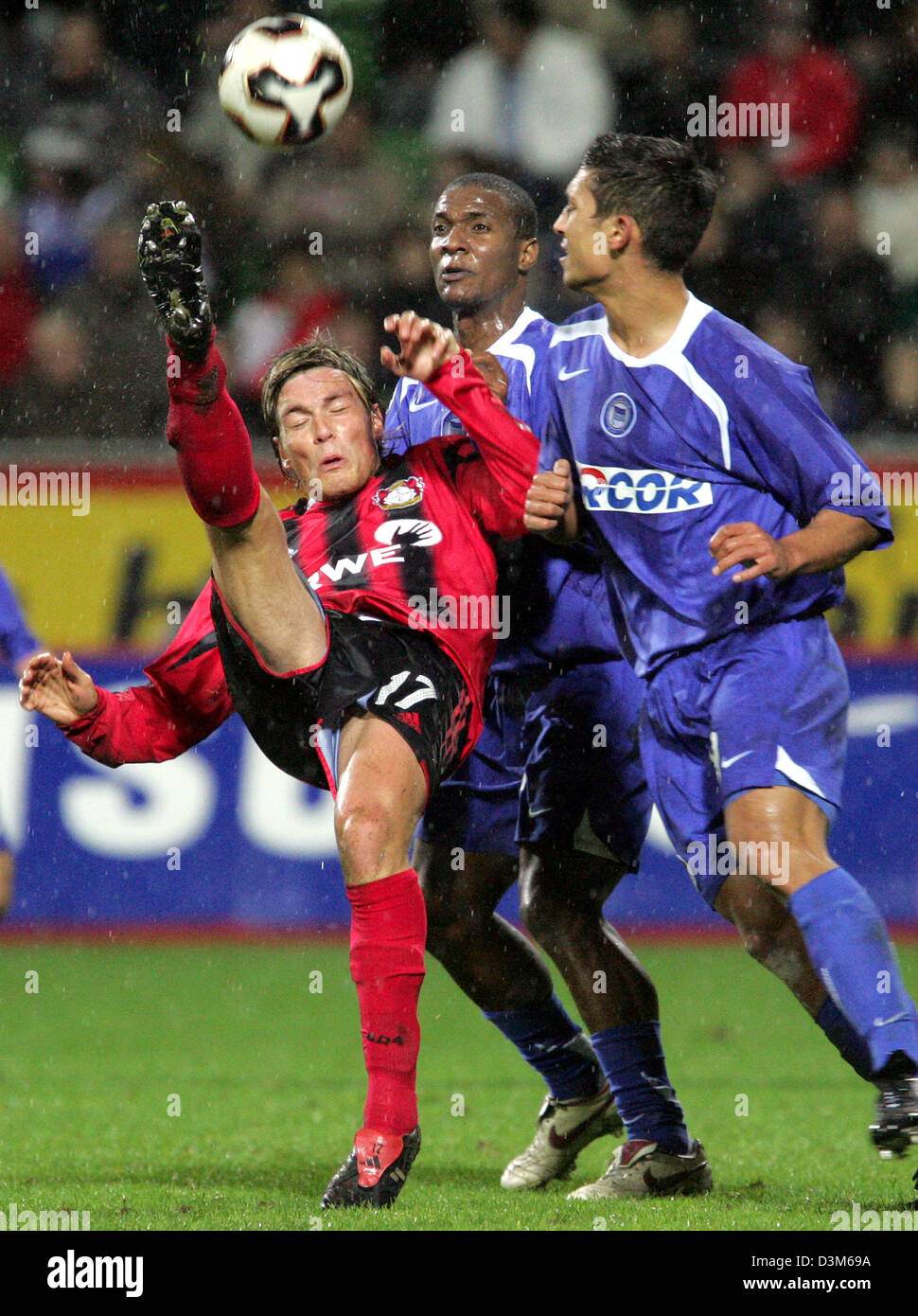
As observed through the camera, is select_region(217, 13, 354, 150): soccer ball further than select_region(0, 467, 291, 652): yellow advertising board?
No

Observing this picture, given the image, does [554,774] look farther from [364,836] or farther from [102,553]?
[102,553]

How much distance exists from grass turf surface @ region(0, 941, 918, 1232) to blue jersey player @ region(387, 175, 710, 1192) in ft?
1.05

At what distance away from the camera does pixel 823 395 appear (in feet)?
29.2

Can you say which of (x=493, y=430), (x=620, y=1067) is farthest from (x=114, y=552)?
(x=620, y=1067)

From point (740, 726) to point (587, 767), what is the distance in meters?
0.72

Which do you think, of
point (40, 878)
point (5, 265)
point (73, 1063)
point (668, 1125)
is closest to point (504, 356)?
point (668, 1125)

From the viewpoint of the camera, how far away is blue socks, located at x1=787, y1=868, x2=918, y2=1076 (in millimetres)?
3098

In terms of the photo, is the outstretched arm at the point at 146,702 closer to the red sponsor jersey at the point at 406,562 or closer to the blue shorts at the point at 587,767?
the red sponsor jersey at the point at 406,562

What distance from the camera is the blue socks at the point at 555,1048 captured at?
4148mm

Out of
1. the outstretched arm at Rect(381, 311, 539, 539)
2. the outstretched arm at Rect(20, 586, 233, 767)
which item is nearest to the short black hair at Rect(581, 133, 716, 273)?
the outstretched arm at Rect(381, 311, 539, 539)

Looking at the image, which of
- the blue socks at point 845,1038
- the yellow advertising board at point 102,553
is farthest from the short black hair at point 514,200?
the yellow advertising board at point 102,553

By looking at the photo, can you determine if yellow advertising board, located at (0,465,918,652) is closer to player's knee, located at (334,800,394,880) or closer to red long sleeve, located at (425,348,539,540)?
red long sleeve, located at (425,348,539,540)

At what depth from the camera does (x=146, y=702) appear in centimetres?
400

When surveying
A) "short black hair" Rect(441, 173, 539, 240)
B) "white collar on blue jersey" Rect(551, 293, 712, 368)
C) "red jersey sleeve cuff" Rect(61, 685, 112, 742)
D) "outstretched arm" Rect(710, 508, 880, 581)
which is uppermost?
"short black hair" Rect(441, 173, 539, 240)
